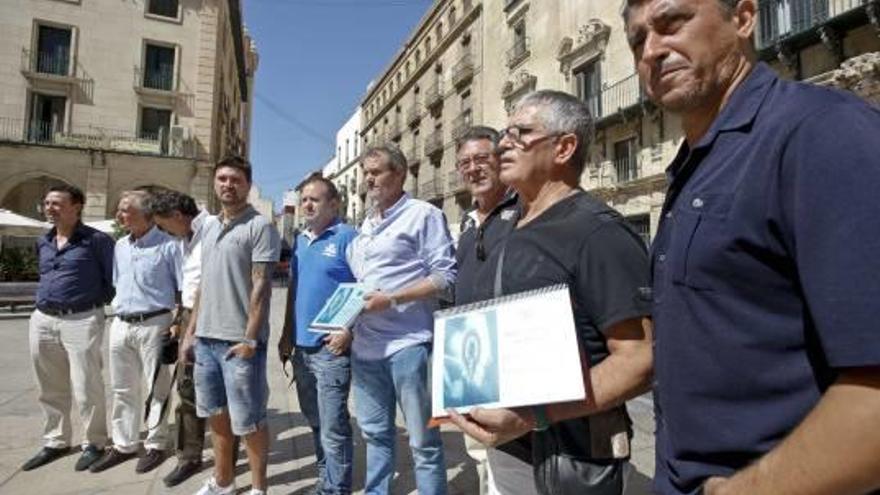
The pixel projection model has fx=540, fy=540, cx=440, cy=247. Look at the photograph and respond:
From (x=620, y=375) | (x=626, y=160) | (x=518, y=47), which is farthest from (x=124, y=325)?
(x=518, y=47)

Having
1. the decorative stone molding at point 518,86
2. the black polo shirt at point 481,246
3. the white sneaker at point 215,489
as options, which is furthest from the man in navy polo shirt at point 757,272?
the decorative stone molding at point 518,86

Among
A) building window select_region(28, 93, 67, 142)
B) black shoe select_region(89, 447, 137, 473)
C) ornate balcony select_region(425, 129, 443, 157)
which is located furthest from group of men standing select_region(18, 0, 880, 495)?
ornate balcony select_region(425, 129, 443, 157)

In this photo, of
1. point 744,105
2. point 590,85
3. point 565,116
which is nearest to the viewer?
point 744,105

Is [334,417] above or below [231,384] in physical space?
below

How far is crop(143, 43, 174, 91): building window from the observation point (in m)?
23.0

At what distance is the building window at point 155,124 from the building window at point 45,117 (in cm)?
284

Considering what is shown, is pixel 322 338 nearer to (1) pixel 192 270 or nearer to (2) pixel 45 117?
(1) pixel 192 270

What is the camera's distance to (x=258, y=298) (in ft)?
9.86

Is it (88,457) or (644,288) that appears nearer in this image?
(644,288)

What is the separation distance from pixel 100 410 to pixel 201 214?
160cm

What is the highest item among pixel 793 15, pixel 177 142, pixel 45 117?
pixel 45 117

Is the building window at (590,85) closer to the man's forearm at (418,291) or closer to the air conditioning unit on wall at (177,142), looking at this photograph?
the man's forearm at (418,291)

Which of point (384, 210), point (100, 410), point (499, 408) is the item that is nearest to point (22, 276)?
point (100, 410)

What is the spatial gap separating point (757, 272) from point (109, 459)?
4305 millimetres
